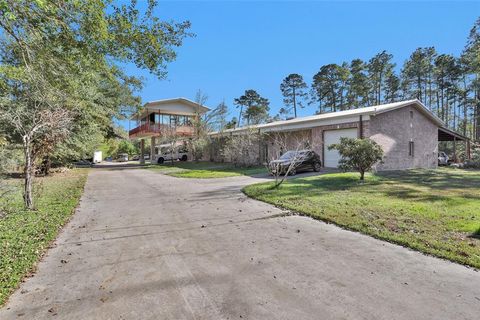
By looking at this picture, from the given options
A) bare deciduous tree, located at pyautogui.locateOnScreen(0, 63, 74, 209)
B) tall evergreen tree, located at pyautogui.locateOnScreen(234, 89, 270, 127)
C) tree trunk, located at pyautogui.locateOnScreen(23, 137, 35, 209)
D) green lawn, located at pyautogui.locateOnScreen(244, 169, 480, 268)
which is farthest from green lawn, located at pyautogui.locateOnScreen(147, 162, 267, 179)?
tall evergreen tree, located at pyautogui.locateOnScreen(234, 89, 270, 127)

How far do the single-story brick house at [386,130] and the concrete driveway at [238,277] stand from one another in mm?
12467

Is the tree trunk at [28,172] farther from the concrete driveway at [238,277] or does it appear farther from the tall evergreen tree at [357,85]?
the tall evergreen tree at [357,85]

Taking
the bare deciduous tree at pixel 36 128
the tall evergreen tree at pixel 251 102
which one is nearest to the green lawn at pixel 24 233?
the bare deciduous tree at pixel 36 128

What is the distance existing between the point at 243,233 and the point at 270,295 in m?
2.57

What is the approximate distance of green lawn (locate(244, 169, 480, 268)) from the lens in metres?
5.09

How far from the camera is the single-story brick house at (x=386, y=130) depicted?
1720cm

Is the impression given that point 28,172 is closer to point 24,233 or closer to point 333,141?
point 24,233

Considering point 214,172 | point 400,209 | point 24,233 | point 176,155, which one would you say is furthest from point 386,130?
point 176,155

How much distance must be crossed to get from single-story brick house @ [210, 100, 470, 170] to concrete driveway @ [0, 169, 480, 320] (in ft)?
40.9

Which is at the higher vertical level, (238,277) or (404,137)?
(404,137)

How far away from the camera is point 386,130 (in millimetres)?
18016

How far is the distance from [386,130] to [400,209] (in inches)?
480

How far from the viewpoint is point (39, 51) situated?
6262 millimetres

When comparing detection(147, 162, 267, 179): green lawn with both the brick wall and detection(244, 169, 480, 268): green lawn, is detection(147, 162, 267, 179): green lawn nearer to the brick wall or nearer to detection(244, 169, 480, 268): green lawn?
detection(244, 169, 480, 268): green lawn
